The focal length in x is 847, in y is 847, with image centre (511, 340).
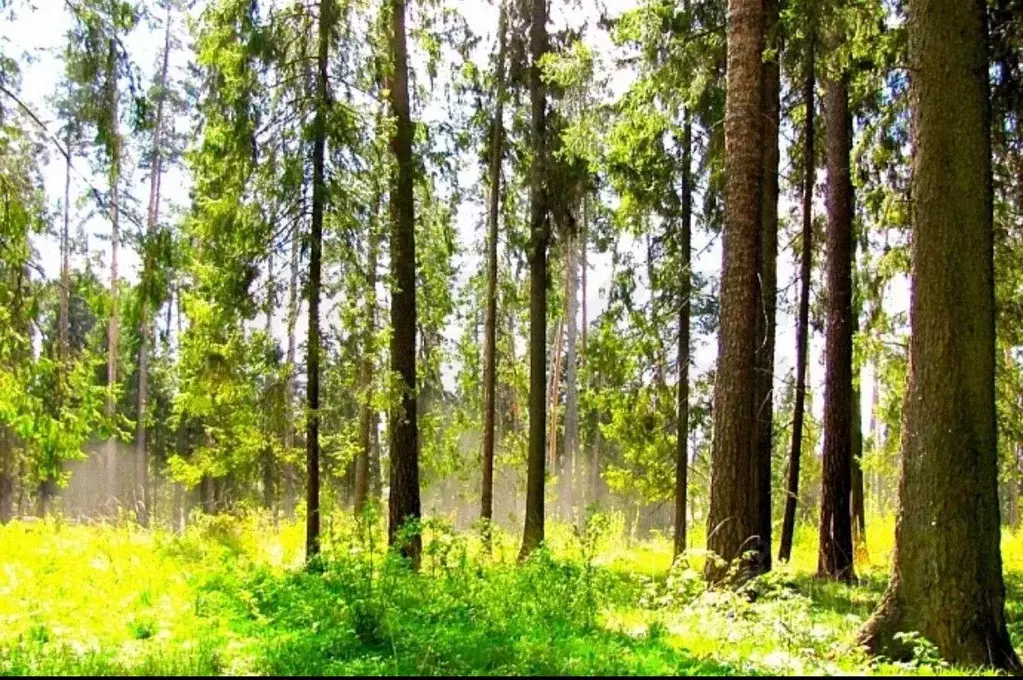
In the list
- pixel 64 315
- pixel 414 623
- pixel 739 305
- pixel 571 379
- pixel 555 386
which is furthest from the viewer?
pixel 555 386

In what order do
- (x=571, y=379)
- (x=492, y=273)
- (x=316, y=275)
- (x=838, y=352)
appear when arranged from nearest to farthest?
(x=838, y=352) → (x=316, y=275) → (x=492, y=273) → (x=571, y=379)

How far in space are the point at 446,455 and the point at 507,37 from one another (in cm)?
851

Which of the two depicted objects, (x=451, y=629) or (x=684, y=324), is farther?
(x=684, y=324)

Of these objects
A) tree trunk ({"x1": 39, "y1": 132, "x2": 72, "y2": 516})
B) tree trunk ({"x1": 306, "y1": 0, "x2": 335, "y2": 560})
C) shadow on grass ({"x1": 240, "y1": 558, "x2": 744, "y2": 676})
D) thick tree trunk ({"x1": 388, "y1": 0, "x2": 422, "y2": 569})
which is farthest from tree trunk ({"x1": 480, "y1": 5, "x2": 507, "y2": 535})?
shadow on grass ({"x1": 240, "y1": 558, "x2": 744, "y2": 676})

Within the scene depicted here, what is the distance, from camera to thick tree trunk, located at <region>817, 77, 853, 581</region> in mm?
9656

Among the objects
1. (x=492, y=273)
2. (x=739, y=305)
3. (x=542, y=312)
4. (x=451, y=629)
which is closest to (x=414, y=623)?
(x=451, y=629)

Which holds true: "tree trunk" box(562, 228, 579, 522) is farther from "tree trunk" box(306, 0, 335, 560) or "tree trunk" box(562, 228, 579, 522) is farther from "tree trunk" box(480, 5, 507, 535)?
"tree trunk" box(306, 0, 335, 560)

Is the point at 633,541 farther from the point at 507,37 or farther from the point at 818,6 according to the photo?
the point at 818,6

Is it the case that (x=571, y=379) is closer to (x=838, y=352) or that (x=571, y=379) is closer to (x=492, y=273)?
(x=492, y=273)

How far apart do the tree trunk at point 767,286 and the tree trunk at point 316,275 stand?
16.0ft

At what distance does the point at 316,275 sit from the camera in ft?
32.1

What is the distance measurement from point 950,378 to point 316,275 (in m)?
6.88

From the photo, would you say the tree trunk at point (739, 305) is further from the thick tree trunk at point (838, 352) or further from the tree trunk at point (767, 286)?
the thick tree trunk at point (838, 352)

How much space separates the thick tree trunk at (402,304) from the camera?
10.5 metres
